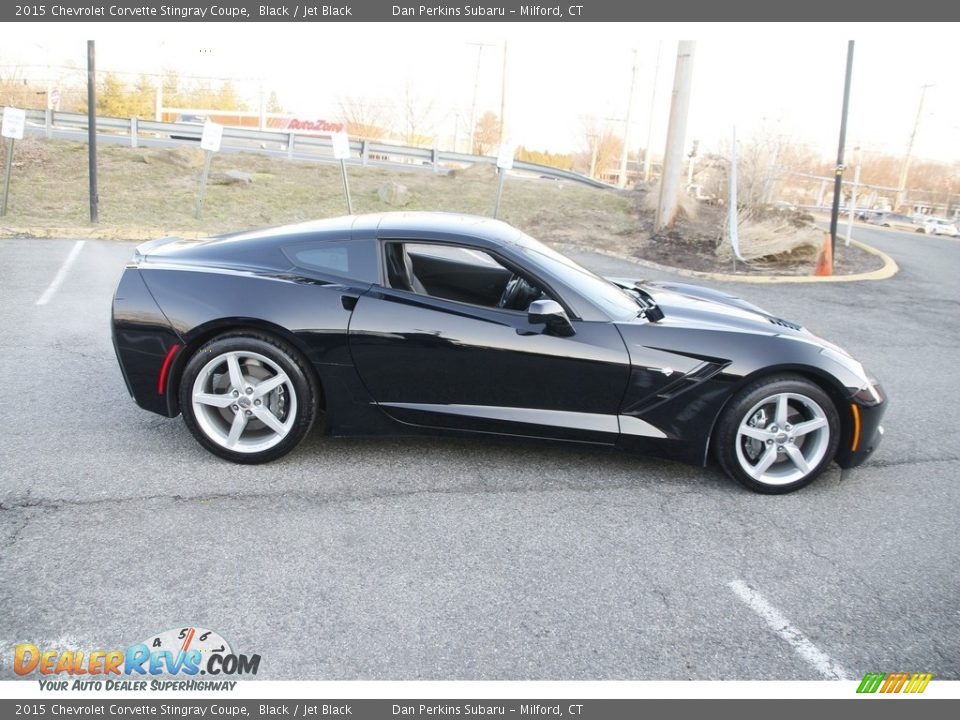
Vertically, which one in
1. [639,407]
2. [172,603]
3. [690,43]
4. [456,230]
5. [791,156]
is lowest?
[172,603]

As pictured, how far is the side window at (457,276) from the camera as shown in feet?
13.6

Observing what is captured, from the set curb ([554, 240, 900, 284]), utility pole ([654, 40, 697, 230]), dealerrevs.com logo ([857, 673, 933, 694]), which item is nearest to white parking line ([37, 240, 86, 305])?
dealerrevs.com logo ([857, 673, 933, 694])

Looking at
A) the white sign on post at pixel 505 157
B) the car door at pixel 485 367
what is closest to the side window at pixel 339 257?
the car door at pixel 485 367

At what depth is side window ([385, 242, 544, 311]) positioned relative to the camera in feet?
13.6

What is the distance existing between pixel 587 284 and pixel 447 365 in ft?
3.20

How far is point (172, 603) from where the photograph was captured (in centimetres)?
286

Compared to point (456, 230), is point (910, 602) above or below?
below

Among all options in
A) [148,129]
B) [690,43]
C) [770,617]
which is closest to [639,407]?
[770,617]

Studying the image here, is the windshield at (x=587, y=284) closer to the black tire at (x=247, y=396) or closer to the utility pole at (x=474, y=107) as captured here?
the black tire at (x=247, y=396)

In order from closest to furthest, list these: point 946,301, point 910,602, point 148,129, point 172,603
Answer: point 172,603 → point 910,602 → point 946,301 → point 148,129

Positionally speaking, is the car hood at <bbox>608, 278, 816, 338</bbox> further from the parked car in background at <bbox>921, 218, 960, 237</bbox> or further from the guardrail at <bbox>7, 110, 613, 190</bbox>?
the parked car in background at <bbox>921, 218, 960, 237</bbox>

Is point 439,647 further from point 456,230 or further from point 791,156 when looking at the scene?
point 791,156

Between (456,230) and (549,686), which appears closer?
(549,686)

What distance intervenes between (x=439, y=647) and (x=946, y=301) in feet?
34.8
